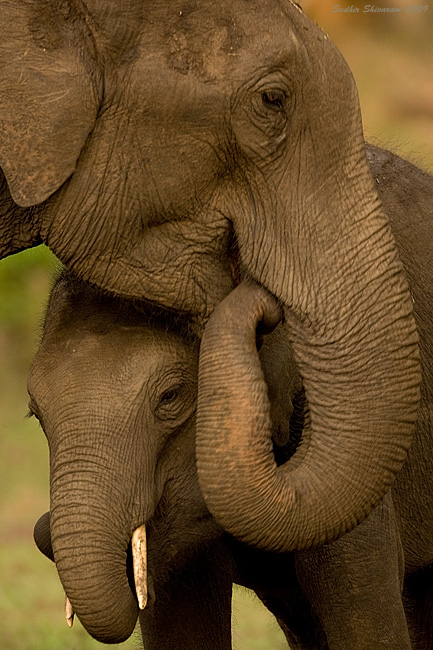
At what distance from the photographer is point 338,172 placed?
11.1 feet

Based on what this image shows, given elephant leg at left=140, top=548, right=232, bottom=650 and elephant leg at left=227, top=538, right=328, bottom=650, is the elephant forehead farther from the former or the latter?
elephant leg at left=140, top=548, right=232, bottom=650

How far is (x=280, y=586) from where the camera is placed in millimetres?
4219

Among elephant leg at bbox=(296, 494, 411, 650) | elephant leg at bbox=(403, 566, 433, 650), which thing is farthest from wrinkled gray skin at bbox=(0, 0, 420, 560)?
elephant leg at bbox=(403, 566, 433, 650)

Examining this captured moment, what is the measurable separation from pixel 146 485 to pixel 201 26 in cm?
111

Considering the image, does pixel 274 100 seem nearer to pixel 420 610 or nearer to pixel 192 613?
pixel 192 613

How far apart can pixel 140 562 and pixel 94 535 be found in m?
0.15

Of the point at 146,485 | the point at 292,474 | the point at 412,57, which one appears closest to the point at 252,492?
the point at 292,474

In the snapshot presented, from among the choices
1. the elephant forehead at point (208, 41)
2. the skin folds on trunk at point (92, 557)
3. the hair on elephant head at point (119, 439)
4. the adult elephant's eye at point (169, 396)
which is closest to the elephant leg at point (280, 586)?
the hair on elephant head at point (119, 439)

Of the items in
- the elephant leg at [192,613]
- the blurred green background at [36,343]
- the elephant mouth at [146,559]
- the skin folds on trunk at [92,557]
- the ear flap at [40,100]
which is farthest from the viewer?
the blurred green background at [36,343]

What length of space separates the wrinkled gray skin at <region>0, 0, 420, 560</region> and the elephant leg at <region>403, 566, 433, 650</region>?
169 cm

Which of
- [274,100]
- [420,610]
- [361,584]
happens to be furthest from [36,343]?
[420,610]

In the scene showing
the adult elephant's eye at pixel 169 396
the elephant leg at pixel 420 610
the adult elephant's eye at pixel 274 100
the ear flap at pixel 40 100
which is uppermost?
the adult elephant's eye at pixel 274 100

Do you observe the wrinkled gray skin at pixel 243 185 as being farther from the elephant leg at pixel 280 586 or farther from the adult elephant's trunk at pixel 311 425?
the elephant leg at pixel 280 586

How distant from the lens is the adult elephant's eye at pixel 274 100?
10.9ft
